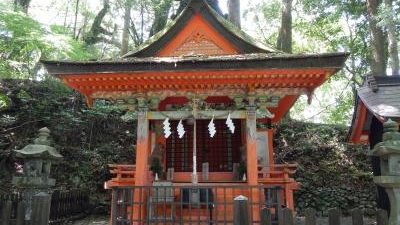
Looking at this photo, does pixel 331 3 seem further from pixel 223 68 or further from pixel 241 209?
pixel 241 209

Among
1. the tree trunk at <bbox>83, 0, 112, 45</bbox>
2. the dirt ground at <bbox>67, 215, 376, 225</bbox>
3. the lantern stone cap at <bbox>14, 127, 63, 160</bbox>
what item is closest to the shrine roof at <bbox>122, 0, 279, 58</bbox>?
the lantern stone cap at <bbox>14, 127, 63, 160</bbox>

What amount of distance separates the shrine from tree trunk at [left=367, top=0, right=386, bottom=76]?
302 inches

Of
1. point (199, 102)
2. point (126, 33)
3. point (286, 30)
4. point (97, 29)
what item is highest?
point (97, 29)

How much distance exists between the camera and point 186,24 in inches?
372

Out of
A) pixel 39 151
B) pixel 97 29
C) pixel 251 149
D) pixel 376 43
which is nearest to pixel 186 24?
pixel 251 149

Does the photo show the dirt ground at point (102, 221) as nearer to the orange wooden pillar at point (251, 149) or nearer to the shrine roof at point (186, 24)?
the orange wooden pillar at point (251, 149)

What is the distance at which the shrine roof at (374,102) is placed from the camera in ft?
26.7

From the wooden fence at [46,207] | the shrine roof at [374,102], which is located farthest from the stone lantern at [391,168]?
the wooden fence at [46,207]

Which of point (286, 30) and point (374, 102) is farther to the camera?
point (286, 30)

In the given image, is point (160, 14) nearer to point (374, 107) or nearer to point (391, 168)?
point (374, 107)

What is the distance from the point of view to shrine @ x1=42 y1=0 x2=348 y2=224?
754cm

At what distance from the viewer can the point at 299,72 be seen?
7621 mm

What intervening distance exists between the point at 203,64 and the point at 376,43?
11.8 meters

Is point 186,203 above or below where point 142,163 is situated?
below
